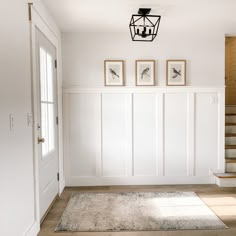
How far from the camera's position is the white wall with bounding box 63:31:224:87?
4.06 metres

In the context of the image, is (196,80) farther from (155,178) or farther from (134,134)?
(155,178)

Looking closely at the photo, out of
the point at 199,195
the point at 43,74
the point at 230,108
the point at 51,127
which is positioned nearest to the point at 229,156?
the point at 199,195

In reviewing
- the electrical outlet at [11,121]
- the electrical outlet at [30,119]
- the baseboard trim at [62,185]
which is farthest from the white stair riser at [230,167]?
the electrical outlet at [11,121]

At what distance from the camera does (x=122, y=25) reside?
3.74m

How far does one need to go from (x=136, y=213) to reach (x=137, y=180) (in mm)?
1159

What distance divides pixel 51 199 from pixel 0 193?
1614 millimetres

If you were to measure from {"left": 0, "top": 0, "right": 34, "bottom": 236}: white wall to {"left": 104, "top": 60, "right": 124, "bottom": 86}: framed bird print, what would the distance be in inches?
69.9

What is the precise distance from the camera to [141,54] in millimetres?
4094

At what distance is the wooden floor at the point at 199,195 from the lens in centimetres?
254

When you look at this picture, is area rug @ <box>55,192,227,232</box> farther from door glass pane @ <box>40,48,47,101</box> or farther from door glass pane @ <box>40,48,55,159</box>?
door glass pane @ <box>40,48,47,101</box>

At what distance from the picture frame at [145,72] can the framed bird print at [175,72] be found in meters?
0.24

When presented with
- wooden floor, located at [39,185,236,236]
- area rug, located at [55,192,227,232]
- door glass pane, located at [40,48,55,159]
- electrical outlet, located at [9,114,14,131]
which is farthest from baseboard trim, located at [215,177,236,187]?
electrical outlet, located at [9,114,14,131]

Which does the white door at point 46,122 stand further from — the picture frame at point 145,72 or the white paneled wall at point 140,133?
the picture frame at point 145,72

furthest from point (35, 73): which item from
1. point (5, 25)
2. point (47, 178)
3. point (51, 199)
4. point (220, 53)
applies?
point (220, 53)
